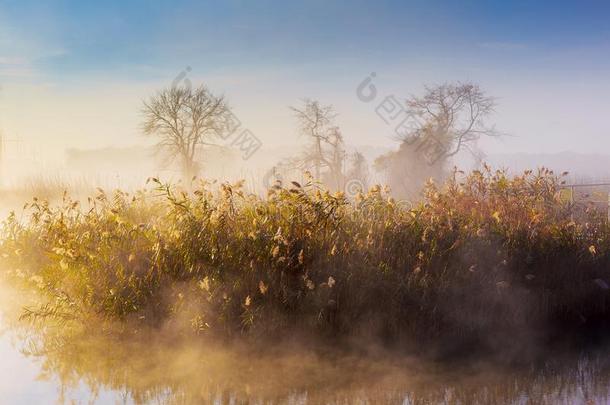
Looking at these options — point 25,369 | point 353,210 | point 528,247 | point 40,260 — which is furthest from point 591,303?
point 40,260

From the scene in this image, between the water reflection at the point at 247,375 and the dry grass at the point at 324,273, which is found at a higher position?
the dry grass at the point at 324,273

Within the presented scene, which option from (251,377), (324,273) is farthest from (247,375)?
(324,273)

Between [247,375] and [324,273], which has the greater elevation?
[324,273]

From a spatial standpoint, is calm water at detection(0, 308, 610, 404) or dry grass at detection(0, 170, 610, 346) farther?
dry grass at detection(0, 170, 610, 346)

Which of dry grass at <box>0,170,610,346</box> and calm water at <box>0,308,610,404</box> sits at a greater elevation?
dry grass at <box>0,170,610,346</box>

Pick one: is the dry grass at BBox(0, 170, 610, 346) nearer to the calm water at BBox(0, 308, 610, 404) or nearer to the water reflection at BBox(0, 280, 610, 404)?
the water reflection at BBox(0, 280, 610, 404)

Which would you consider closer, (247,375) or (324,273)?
(247,375)

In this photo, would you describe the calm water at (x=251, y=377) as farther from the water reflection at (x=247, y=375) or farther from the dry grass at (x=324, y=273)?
the dry grass at (x=324, y=273)

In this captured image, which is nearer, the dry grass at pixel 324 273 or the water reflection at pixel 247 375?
the water reflection at pixel 247 375

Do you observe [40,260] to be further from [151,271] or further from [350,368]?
[350,368]

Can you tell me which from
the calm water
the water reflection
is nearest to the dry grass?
the water reflection

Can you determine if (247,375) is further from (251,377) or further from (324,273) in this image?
(324,273)

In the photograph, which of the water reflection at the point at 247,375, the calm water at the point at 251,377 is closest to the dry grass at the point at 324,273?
the water reflection at the point at 247,375

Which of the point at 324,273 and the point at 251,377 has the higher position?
the point at 324,273
